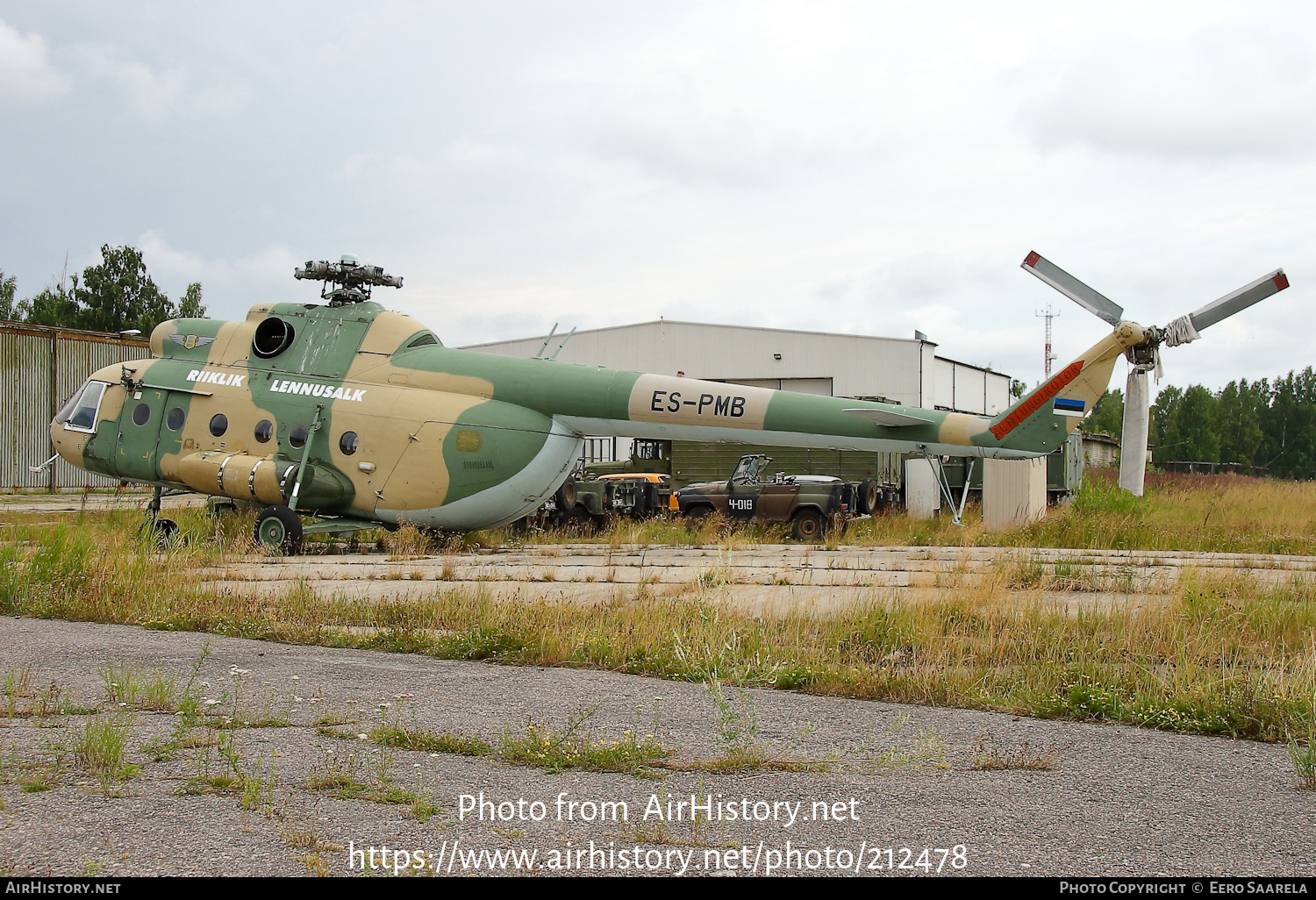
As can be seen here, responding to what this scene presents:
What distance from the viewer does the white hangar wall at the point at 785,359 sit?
36.0 m

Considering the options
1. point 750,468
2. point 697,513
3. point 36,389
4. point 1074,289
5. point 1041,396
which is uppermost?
point 1074,289

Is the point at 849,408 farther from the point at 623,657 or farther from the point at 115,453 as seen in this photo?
the point at 115,453

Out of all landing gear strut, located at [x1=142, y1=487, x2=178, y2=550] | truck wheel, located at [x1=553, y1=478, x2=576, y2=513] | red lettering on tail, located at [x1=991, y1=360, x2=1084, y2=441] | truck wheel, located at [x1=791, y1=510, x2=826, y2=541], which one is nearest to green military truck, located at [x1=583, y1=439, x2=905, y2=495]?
truck wheel, located at [x1=791, y1=510, x2=826, y2=541]

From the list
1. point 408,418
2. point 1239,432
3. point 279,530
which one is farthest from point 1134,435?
point 1239,432

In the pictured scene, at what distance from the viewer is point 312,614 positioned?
8.60 m

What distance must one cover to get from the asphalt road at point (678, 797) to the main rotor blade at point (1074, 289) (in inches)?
464

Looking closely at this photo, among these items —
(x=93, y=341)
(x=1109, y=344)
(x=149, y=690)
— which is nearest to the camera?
(x=149, y=690)

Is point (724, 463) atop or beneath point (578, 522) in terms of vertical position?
atop

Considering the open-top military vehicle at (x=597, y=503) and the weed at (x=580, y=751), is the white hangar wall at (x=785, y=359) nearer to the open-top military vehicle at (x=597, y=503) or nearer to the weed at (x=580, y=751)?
the open-top military vehicle at (x=597, y=503)

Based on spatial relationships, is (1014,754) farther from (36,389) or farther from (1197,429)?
(1197,429)

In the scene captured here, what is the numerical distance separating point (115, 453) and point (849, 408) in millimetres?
11679

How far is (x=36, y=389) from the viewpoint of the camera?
1353 inches

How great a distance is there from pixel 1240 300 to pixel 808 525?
26.8 ft

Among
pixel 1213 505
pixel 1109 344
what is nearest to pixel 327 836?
pixel 1109 344
